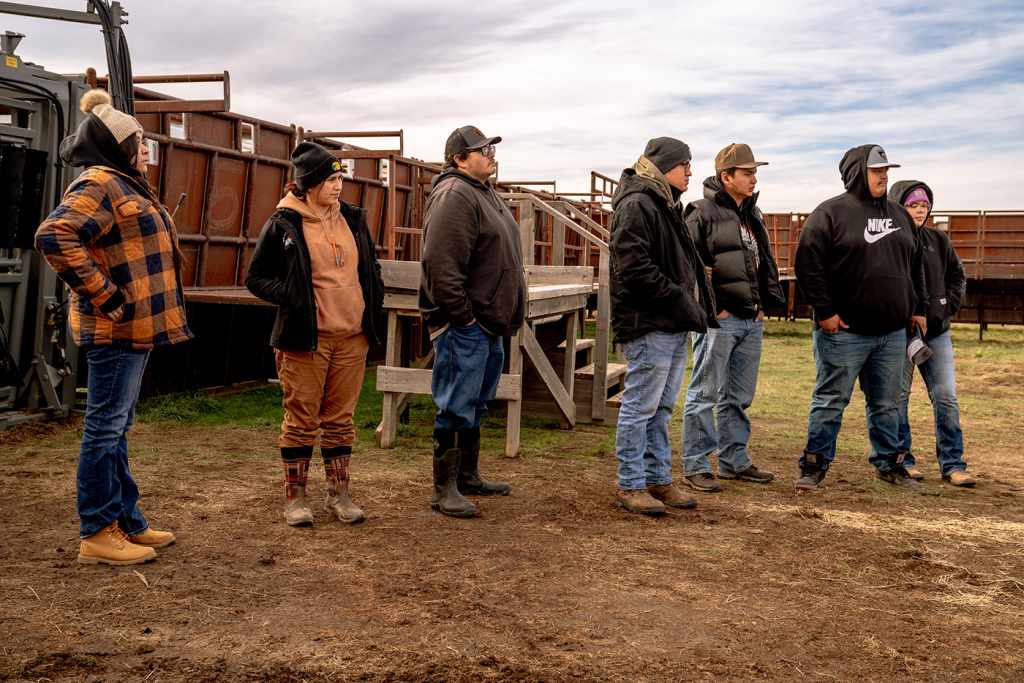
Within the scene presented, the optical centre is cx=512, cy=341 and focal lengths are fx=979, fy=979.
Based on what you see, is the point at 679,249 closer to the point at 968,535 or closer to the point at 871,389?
the point at 871,389

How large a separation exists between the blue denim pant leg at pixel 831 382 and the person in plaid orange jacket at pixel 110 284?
3.70 metres

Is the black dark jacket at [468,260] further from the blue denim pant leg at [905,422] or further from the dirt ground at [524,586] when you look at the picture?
the blue denim pant leg at [905,422]

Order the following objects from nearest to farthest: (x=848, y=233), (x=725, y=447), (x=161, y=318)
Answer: (x=161, y=318)
(x=848, y=233)
(x=725, y=447)

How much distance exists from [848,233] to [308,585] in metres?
3.65

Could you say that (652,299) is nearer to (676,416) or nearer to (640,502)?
(640,502)

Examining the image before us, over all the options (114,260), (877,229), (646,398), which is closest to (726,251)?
(877,229)

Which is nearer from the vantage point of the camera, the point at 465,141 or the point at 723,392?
the point at 465,141

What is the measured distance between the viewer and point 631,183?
5.30 metres

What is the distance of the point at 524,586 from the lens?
4.06 m

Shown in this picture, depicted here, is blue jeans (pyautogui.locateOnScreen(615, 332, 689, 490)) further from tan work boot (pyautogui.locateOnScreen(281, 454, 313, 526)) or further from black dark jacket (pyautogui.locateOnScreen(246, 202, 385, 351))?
tan work boot (pyautogui.locateOnScreen(281, 454, 313, 526))

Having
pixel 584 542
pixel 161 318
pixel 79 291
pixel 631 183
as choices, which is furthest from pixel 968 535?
pixel 79 291

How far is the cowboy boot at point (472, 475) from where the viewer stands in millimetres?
5664

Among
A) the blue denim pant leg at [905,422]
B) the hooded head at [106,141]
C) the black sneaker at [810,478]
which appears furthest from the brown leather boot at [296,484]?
the blue denim pant leg at [905,422]

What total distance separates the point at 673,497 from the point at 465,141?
7.43 feet
